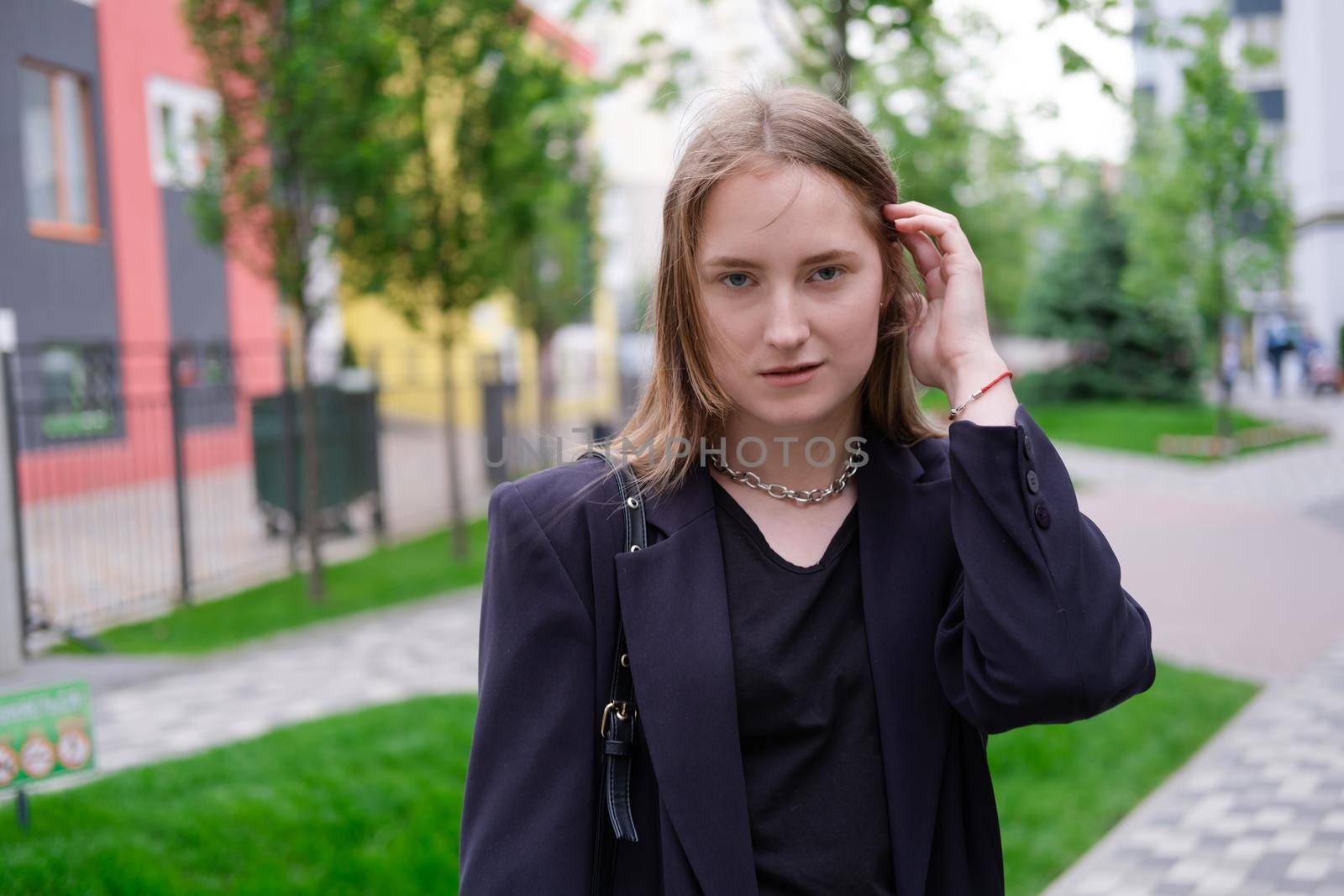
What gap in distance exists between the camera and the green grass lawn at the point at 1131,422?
74.0 ft

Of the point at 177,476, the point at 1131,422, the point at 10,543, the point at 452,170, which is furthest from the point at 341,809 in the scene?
the point at 1131,422

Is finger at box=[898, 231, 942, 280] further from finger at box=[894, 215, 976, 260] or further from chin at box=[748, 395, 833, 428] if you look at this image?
chin at box=[748, 395, 833, 428]

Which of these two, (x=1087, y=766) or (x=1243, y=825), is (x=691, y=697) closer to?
(x=1243, y=825)

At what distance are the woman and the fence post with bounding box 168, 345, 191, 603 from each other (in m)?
8.85

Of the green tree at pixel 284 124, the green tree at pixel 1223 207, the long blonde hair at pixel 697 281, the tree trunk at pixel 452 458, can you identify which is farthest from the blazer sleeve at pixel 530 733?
the green tree at pixel 1223 207

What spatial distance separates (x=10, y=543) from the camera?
7.26m

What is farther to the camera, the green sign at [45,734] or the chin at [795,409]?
the green sign at [45,734]

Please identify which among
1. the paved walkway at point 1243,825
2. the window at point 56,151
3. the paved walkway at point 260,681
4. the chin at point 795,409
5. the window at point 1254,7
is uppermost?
the window at point 1254,7

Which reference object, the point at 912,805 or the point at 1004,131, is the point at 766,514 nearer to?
the point at 912,805

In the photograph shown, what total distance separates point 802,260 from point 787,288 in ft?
0.14

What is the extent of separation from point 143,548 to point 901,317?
10381 millimetres

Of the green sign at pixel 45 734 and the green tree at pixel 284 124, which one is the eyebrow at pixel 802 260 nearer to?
the green sign at pixel 45 734

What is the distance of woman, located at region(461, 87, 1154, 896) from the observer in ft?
5.24

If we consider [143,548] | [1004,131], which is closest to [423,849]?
[143,548]
